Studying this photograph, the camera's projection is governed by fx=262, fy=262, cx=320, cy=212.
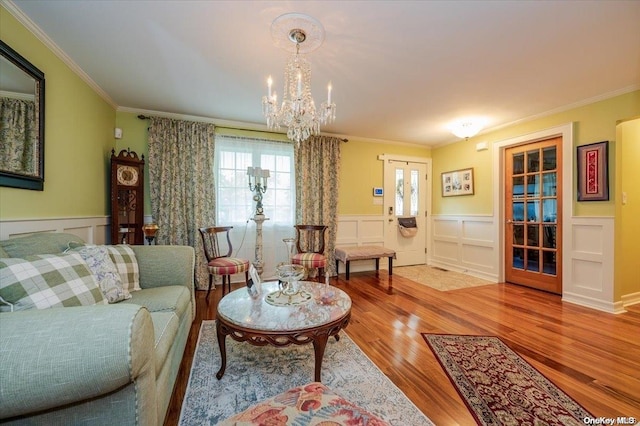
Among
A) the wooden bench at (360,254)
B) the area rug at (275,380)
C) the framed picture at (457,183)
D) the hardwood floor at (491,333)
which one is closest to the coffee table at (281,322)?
the area rug at (275,380)

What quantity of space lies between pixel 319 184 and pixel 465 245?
9.17 feet

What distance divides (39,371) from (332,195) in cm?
394

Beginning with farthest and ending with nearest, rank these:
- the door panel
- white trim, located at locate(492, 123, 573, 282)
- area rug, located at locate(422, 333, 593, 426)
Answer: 1. the door panel
2. white trim, located at locate(492, 123, 573, 282)
3. area rug, located at locate(422, 333, 593, 426)

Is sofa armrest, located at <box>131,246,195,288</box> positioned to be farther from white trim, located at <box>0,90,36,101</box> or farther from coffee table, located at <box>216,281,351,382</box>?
white trim, located at <box>0,90,36,101</box>

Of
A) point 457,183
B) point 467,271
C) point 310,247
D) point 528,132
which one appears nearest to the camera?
point 528,132

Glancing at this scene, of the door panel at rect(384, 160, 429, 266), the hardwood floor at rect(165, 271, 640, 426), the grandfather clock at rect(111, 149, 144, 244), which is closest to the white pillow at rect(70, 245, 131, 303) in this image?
the hardwood floor at rect(165, 271, 640, 426)

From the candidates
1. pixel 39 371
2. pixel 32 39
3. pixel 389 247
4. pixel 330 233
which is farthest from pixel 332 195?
pixel 39 371

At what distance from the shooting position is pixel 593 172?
3.04 metres

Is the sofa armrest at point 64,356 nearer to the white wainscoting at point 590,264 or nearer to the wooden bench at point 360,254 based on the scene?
the wooden bench at point 360,254

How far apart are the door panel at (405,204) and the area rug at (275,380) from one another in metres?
3.19

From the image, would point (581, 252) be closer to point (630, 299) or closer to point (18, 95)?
point (630, 299)

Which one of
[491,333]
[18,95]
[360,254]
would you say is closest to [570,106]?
[491,333]

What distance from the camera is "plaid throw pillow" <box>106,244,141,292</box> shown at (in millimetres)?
1920

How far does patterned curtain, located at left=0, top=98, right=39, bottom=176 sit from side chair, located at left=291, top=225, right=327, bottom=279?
268 centimetres
